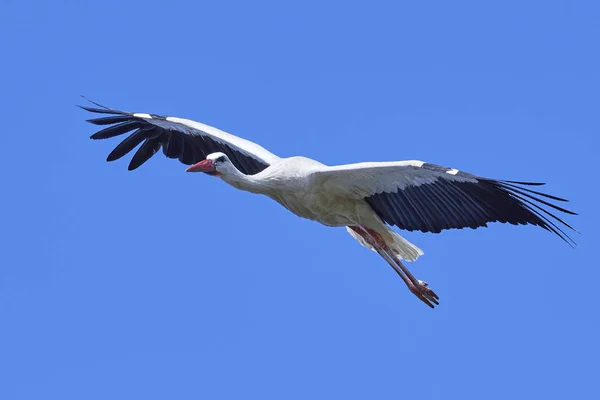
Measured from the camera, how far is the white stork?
8.88m

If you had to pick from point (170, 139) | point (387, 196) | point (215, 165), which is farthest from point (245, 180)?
point (170, 139)

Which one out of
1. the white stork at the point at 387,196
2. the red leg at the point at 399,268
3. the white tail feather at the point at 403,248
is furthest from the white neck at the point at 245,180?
the white tail feather at the point at 403,248

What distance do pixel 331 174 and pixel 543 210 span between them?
1.61 meters

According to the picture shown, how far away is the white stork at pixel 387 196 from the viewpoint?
8.88 m

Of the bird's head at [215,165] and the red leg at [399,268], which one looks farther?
the red leg at [399,268]

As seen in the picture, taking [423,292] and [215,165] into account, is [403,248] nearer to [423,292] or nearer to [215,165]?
[423,292]

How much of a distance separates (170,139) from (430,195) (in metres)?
3.03

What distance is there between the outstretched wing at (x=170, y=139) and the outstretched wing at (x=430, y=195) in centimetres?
155

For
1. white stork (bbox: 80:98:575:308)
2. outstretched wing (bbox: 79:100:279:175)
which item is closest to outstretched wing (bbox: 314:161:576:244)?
white stork (bbox: 80:98:575:308)

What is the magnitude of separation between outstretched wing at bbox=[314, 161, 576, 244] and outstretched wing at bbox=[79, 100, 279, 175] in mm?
1547

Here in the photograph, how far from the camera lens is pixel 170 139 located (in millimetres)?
11219

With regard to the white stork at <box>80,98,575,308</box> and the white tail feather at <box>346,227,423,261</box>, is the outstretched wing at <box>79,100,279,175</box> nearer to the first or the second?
the white stork at <box>80,98,575,308</box>

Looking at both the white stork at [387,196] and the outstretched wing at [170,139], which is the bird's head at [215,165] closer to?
the white stork at [387,196]

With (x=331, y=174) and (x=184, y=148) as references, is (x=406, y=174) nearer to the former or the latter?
(x=331, y=174)
